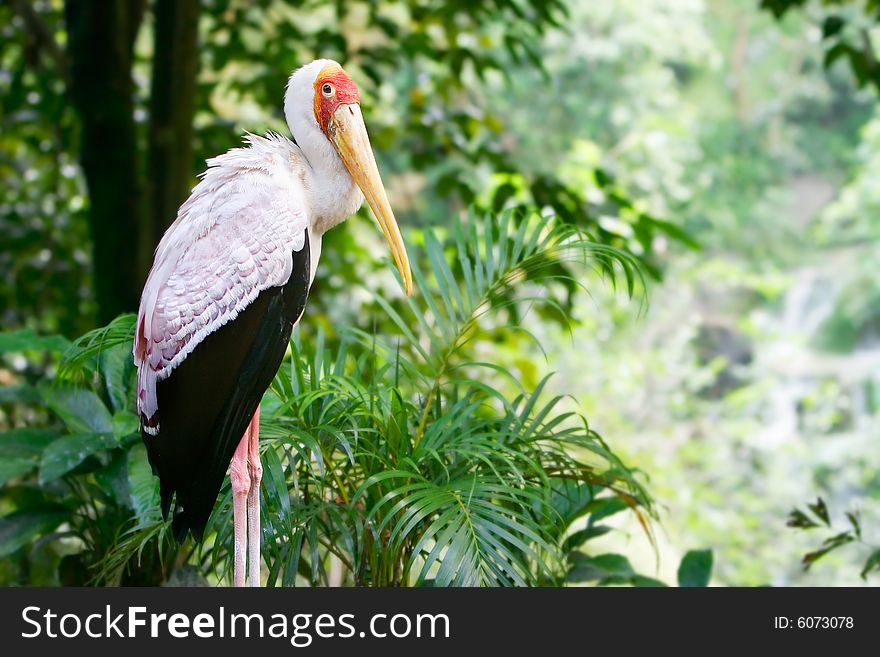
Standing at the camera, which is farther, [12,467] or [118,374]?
[118,374]

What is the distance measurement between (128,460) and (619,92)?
924 cm

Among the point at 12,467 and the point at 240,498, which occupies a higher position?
the point at 12,467

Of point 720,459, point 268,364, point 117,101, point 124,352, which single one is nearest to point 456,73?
point 117,101

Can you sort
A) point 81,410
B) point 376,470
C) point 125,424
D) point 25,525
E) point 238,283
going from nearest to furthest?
1. point 238,283
2. point 376,470
3. point 125,424
4. point 25,525
5. point 81,410

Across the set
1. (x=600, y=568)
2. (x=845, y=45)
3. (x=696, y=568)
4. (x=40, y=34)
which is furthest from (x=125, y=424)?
(x=845, y=45)

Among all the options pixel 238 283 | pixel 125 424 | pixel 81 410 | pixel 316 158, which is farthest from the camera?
pixel 81 410

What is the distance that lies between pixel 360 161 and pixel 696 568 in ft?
4.59

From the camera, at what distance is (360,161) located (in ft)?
5.06

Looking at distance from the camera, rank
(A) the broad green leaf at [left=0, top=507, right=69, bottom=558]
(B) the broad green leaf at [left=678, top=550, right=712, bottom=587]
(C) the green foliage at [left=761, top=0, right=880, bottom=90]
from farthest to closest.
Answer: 1. (C) the green foliage at [left=761, top=0, right=880, bottom=90]
2. (B) the broad green leaf at [left=678, top=550, right=712, bottom=587]
3. (A) the broad green leaf at [left=0, top=507, right=69, bottom=558]

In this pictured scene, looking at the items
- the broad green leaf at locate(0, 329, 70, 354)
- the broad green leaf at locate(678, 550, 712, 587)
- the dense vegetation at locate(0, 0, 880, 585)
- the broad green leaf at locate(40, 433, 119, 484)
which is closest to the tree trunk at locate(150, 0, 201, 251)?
the dense vegetation at locate(0, 0, 880, 585)

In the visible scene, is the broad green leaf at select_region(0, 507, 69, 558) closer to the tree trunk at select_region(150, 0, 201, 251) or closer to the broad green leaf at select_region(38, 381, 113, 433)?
the broad green leaf at select_region(38, 381, 113, 433)

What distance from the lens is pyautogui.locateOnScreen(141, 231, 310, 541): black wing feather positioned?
1.48m

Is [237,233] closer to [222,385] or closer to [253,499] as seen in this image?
[222,385]

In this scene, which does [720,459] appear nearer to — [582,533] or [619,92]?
[619,92]
